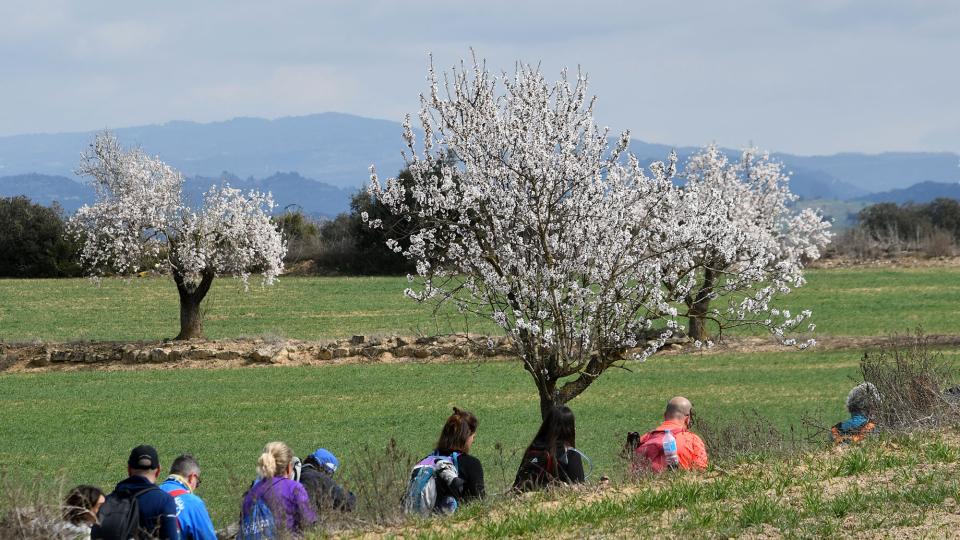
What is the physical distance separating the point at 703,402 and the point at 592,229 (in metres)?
11.9

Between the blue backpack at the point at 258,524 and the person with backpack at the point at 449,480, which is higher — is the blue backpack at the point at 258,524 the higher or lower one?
the lower one

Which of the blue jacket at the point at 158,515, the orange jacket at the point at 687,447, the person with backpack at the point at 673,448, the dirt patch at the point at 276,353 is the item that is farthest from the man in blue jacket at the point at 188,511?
the dirt patch at the point at 276,353

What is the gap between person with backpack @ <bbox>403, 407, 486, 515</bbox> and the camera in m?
9.30

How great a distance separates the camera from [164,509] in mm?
8586

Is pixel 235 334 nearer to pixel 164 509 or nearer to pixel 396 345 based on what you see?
pixel 396 345

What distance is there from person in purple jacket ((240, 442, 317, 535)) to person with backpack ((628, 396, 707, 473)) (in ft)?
8.75

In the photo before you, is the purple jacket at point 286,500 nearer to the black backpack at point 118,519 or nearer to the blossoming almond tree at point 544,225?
the black backpack at point 118,519

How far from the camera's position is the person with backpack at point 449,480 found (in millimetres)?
9297

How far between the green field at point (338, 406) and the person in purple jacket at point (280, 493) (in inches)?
187

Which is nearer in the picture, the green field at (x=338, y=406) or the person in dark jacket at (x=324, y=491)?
the person in dark jacket at (x=324, y=491)

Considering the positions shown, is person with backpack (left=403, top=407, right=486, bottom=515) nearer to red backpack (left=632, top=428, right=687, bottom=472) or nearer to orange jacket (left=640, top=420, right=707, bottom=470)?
red backpack (left=632, top=428, right=687, bottom=472)

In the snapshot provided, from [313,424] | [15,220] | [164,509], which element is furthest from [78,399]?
[15,220]

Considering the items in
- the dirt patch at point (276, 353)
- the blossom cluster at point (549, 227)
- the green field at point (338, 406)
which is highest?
the blossom cluster at point (549, 227)

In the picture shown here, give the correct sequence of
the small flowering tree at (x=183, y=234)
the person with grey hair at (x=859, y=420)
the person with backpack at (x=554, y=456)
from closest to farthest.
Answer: the person with backpack at (x=554, y=456) < the person with grey hair at (x=859, y=420) < the small flowering tree at (x=183, y=234)
